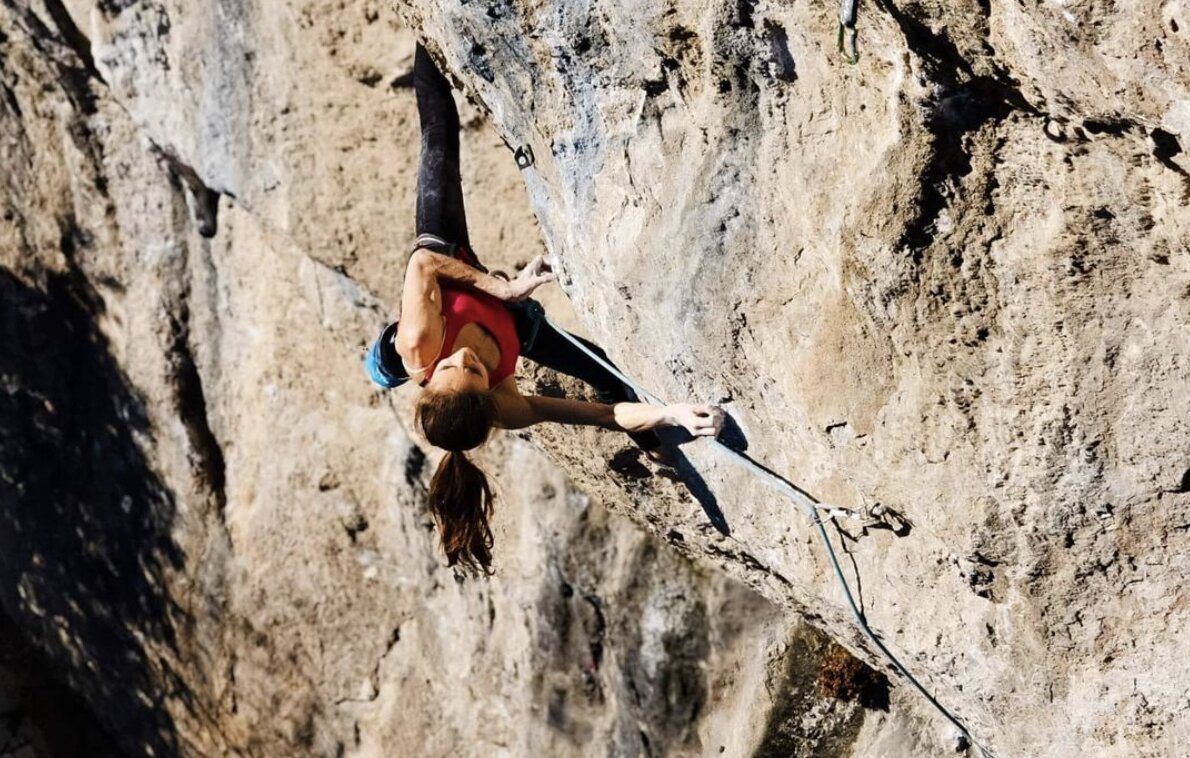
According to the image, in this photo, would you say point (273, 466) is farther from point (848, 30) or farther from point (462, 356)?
point (848, 30)

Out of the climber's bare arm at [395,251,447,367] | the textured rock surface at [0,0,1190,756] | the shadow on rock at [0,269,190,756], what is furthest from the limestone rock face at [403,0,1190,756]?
the shadow on rock at [0,269,190,756]

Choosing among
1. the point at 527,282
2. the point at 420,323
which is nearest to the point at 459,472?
the point at 420,323

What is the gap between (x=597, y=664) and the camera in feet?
19.6

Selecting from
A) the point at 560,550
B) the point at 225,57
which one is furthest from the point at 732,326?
the point at 225,57

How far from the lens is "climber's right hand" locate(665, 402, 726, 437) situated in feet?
13.5

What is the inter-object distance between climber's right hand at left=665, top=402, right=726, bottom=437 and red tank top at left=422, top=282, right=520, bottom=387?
52 cm

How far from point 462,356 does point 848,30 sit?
140 cm

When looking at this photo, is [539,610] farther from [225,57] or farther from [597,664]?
[225,57]

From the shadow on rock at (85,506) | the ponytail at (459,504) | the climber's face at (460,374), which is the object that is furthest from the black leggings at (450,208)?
the shadow on rock at (85,506)

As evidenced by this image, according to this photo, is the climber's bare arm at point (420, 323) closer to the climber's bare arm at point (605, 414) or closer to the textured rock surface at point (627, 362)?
the climber's bare arm at point (605, 414)

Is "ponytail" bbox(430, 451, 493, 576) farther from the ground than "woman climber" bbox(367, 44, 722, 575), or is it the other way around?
"woman climber" bbox(367, 44, 722, 575)

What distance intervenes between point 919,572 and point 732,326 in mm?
897

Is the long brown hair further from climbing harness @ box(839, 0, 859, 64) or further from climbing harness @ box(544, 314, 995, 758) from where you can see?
climbing harness @ box(839, 0, 859, 64)

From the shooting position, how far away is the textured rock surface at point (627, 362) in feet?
10.6
